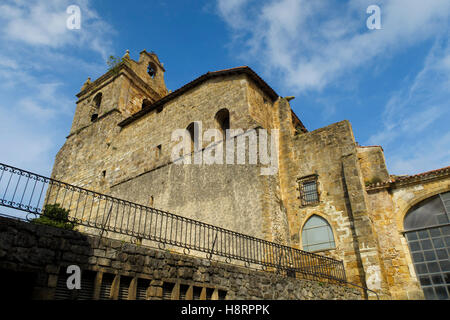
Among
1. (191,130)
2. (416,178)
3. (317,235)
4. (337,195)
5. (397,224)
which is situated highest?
(191,130)

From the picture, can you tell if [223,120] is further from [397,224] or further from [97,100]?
[97,100]

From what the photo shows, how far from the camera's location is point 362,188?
11352mm

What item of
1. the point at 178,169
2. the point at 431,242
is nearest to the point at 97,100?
the point at 178,169

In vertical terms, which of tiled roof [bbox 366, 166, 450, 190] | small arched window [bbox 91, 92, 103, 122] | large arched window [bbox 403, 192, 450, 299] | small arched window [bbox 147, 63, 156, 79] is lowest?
large arched window [bbox 403, 192, 450, 299]

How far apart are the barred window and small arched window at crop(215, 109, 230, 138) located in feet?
13.6

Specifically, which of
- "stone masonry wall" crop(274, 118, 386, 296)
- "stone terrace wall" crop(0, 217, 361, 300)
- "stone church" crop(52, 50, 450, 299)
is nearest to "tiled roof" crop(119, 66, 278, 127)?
"stone church" crop(52, 50, 450, 299)

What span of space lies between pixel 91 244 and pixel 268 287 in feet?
14.5

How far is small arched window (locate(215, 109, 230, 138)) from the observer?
48.5ft

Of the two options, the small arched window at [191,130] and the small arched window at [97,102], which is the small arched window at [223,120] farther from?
the small arched window at [97,102]

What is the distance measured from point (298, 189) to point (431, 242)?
4696 millimetres

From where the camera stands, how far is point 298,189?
512 inches

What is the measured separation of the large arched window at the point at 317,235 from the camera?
11.7 m

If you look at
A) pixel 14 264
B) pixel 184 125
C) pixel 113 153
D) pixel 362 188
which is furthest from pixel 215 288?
pixel 113 153

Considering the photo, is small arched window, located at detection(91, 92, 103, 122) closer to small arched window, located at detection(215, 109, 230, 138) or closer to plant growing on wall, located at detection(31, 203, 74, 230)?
plant growing on wall, located at detection(31, 203, 74, 230)
